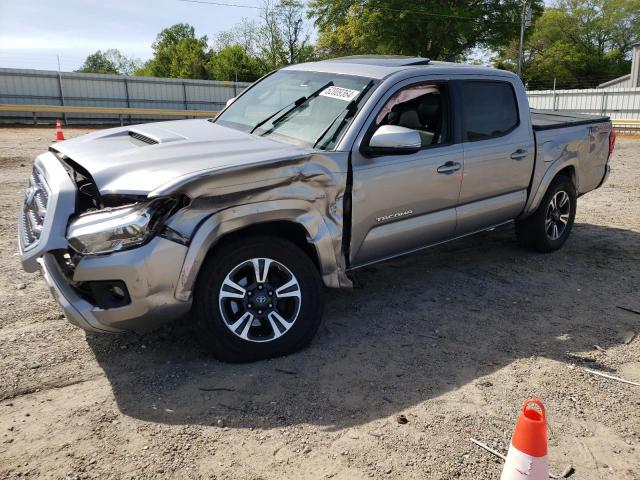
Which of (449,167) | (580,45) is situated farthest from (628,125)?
(580,45)

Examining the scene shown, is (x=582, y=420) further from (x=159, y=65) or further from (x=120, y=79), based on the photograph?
(x=159, y=65)

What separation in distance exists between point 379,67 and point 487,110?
3.85ft

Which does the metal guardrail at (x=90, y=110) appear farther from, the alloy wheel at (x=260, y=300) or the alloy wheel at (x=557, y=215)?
the alloy wheel at (x=260, y=300)

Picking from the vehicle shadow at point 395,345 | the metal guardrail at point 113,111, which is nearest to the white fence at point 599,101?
the metal guardrail at point 113,111

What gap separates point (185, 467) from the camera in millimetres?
2633

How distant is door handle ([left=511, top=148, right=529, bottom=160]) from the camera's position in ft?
16.6

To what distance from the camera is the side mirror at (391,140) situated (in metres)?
3.81

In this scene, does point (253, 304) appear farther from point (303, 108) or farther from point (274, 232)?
point (303, 108)

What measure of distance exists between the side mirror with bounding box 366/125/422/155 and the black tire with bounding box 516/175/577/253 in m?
2.52

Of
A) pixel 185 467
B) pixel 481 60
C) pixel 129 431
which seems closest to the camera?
pixel 185 467

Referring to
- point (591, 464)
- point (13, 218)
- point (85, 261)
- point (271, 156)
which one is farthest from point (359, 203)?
point (13, 218)

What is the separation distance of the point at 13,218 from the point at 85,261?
188 inches

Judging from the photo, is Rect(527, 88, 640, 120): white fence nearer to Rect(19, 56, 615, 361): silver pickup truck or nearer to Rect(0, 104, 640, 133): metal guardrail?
Rect(0, 104, 640, 133): metal guardrail

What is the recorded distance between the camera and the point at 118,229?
300 cm
